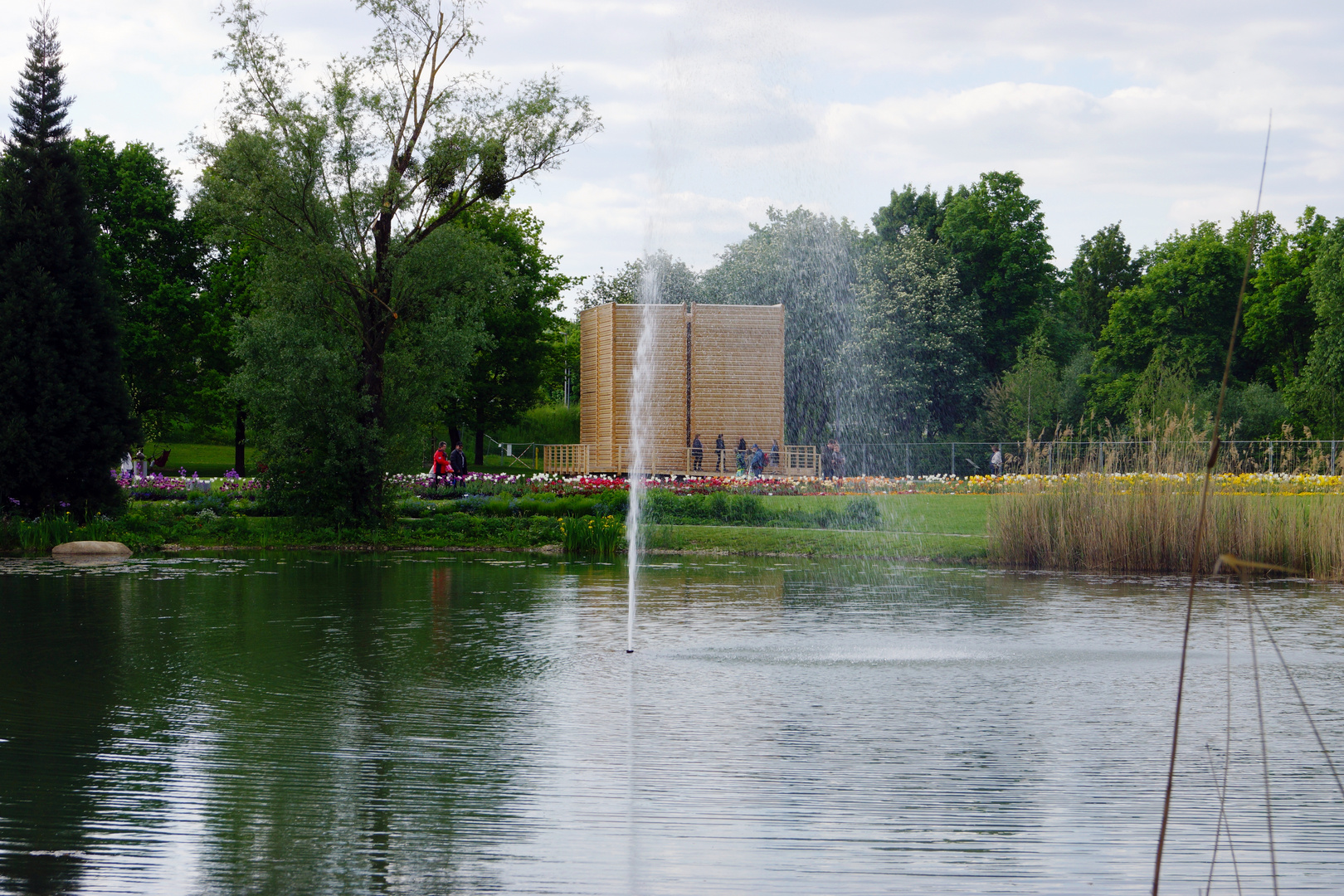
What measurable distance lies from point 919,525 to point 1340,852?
18118 mm

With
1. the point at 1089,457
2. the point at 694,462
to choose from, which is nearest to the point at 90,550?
the point at 1089,457

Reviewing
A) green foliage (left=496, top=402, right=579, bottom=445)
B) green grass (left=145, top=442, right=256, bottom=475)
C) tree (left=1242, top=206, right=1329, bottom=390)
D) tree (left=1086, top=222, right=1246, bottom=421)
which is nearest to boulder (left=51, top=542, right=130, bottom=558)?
green grass (left=145, top=442, right=256, bottom=475)

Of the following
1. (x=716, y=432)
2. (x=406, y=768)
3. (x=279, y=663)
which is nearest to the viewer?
(x=406, y=768)

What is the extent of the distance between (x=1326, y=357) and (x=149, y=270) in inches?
1955

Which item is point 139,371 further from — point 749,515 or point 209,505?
point 749,515

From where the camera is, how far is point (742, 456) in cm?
4219

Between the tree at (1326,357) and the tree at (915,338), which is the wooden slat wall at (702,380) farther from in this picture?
the tree at (1326,357)

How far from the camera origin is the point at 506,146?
79.9ft

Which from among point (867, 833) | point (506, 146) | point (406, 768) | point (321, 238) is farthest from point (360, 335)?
point (867, 833)

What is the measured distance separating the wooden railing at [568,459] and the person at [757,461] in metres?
5.82

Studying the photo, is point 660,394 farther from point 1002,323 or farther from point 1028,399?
point 1002,323

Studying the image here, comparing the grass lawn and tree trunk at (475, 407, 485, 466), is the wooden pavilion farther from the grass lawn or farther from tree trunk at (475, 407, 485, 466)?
the grass lawn

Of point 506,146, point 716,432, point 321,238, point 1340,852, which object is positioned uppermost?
point 506,146

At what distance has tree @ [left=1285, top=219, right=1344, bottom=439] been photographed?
2066 inches
